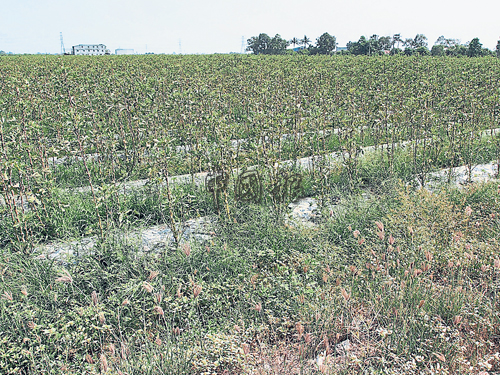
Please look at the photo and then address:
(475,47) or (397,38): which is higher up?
(397,38)

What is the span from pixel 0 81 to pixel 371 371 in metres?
13.4

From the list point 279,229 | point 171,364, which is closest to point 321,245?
point 279,229

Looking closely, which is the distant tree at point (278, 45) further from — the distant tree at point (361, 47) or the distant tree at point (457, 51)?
the distant tree at point (457, 51)

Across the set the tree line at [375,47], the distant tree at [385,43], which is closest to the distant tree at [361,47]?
the tree line at [375,47]

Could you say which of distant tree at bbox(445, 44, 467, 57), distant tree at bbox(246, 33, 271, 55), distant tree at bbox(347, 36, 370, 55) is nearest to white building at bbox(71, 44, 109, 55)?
distant tree at bbox(246, 33, 271, 55)

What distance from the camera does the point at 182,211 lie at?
4.66 metres

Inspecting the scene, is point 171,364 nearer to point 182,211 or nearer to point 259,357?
point 259,357

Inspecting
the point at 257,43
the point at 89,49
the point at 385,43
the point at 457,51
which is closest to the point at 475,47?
the point at 457,51

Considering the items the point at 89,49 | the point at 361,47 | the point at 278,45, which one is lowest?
the point at 361,47

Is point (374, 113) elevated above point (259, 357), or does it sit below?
above

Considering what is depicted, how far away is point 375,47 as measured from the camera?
173 feet

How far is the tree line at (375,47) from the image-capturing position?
148ft

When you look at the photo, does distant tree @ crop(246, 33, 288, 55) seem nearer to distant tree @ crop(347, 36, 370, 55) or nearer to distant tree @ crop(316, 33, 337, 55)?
distant tree @ crop(316, 33, 337, 55)

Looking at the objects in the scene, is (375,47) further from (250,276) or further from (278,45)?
(250,276)
